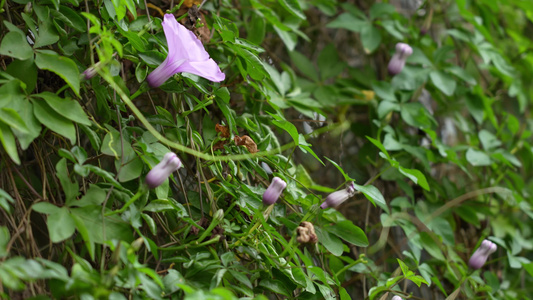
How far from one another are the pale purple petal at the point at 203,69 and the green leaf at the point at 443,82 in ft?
2.61

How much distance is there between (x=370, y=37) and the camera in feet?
4.91

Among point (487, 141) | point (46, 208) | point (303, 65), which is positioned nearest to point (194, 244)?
point (46, 208)

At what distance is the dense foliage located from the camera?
759 mm

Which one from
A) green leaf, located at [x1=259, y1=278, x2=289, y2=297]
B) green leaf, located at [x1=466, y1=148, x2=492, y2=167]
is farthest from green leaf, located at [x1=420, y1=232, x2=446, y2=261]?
green leaf, located at [x1=259, y1=278, x2=289, y2=297]

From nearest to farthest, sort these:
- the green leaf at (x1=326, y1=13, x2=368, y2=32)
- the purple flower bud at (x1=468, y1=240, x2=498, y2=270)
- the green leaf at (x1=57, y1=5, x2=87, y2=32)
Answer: the green leaf at (x1=57, y1=5, x2=87, y2=32)
the purple flower bud at (x1=468, y1=240, x2=498, y2=270)
the green leaf at (x1=326, y1=13, x2=368, y2=32)

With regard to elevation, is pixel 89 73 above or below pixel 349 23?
above

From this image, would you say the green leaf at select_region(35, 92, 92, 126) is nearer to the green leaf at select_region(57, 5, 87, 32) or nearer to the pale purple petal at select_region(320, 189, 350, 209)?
the green leaf at select_region(57, 5, 87, 32)

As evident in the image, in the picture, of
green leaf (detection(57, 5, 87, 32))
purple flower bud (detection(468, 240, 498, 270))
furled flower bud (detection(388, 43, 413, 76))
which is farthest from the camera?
furled flower bud (detection(388, 43, 413, 76))

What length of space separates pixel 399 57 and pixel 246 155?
0.67 metres

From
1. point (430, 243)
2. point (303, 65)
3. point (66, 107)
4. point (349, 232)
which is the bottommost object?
point (430, 243)

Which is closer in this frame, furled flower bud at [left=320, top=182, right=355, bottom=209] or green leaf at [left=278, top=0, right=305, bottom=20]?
furled flower bud at [left=320, top=182, right=355, bottom=209]

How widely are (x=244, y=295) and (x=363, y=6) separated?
1.17 meters

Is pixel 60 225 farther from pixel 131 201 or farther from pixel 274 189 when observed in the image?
pixel 274 189

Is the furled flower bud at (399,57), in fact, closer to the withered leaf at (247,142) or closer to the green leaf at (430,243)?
the green leaf at (430,243)
